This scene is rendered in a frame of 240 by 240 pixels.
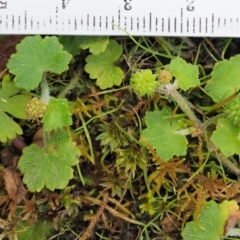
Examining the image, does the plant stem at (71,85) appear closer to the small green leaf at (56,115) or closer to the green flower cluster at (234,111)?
the small green leaf at (56,115)

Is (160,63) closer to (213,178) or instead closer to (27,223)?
(213,178)

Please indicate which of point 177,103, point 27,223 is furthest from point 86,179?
point 177,103

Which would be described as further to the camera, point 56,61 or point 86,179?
point 86,179

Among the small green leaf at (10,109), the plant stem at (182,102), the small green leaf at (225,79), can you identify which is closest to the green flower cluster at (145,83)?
the plant stem at (182,102)

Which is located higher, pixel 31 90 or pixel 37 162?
pixel 31 90

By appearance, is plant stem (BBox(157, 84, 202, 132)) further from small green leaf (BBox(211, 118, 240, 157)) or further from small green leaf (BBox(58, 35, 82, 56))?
small green leaf (BBox(58, 35, 82, 56))

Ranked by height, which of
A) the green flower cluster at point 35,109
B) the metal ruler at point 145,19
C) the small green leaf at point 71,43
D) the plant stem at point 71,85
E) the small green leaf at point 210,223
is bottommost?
the small green leaf at point 210,223

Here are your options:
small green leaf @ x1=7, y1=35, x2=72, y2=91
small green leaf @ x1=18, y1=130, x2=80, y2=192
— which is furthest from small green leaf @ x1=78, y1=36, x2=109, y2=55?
small green leaf @ x1=18, y1=130, x2=80, y2=192
